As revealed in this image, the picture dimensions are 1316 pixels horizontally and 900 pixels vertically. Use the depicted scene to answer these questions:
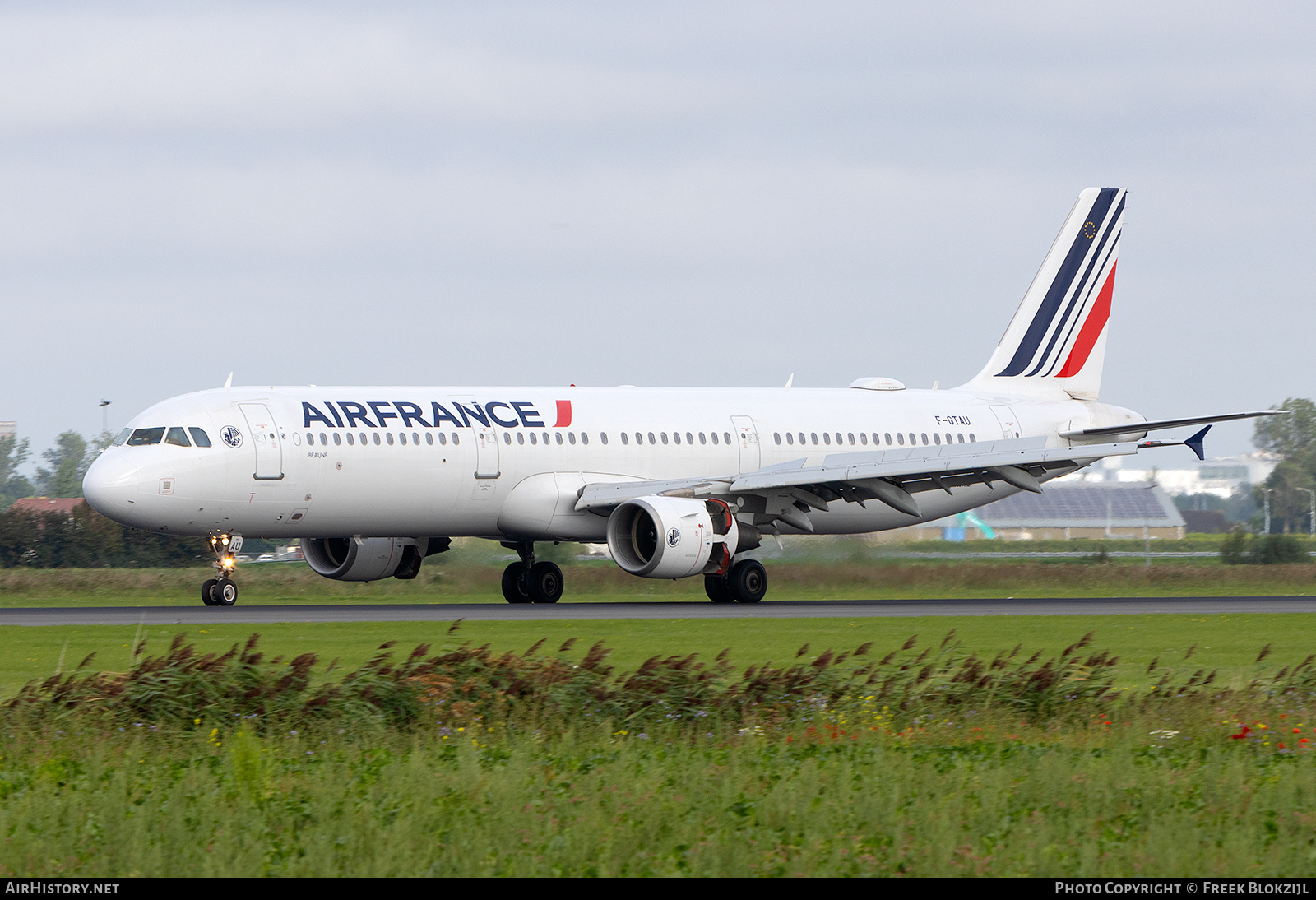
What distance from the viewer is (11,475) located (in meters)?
132

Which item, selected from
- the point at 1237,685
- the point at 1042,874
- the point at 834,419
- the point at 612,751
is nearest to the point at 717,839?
the point at 1042,874

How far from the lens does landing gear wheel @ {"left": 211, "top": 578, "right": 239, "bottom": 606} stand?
108ft

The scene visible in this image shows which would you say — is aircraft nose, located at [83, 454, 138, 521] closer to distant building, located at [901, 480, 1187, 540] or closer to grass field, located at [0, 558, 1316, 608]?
grass field, located at [0, 558, 1316, 608]

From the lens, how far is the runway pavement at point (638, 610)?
29.0m

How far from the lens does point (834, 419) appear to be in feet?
137

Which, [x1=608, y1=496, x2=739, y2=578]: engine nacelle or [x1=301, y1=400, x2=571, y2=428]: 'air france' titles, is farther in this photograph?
[x1=301, y1=400, x2=571, y2=428]: 'air france' titles

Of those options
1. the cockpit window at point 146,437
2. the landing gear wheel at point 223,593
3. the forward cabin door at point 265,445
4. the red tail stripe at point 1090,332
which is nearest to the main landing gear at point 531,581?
the forward cabin door at point 265,445

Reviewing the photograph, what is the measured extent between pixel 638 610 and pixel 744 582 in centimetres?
470

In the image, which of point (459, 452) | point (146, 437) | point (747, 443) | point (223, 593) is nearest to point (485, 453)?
point (459, 452)

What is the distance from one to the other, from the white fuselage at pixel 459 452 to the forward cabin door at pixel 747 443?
0.04 metres

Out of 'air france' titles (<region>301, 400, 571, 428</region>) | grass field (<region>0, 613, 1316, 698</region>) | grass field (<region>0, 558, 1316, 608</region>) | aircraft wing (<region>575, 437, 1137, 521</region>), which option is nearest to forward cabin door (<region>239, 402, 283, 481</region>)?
'air france' titles (<region>301, 400, 571, 428</region>)

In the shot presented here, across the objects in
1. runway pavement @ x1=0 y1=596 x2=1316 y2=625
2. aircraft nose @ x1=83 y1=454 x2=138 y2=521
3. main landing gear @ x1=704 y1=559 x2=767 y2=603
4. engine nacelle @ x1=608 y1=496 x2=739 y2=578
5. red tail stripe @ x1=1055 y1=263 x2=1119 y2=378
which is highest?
red tail stripe @ x1=1055 y1=263 x2=1119 y2=378

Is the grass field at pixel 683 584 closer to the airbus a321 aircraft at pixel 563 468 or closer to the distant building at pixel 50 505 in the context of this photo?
the airbus a321 aircraft at pixel 563 468

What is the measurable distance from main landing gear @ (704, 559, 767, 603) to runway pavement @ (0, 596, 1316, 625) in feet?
1.32
